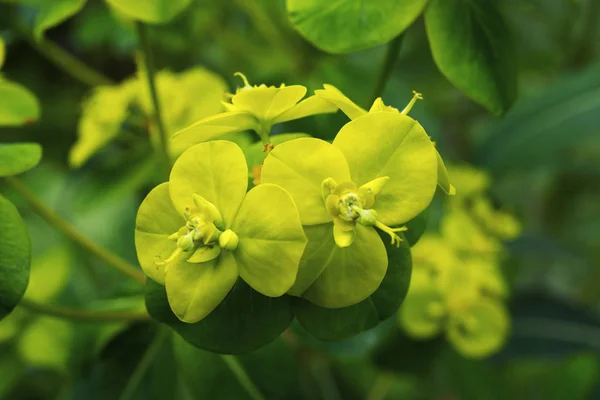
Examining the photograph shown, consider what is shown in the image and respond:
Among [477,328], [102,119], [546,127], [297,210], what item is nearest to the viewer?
[297,210]

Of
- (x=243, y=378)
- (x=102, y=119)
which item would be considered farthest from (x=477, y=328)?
(x=102, y=119)

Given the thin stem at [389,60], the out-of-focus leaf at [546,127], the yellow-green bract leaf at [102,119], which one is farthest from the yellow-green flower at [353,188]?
the out-of-focus leaf at [546,127]

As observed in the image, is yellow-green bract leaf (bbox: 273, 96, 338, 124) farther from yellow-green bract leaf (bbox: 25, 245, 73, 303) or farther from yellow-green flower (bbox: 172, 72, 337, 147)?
yellow-green bract leaf (bbox: 25, 245, 73, 303)

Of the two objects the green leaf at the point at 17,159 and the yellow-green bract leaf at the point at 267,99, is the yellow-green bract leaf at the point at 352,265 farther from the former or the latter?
the green leaf at the point at 17,159

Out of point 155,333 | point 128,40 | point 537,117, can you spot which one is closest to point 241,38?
point 128,40

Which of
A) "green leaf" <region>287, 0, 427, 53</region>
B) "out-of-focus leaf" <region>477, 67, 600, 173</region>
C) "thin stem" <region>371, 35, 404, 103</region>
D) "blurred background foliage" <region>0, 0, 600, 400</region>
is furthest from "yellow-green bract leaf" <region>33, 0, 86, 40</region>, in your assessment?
"out-of-focus leaf" <region>477, 67, 600, 173</region>

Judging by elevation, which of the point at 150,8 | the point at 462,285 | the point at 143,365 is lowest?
the point at 143,365

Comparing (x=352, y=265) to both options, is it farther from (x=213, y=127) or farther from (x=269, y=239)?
(x=213, y=127)
